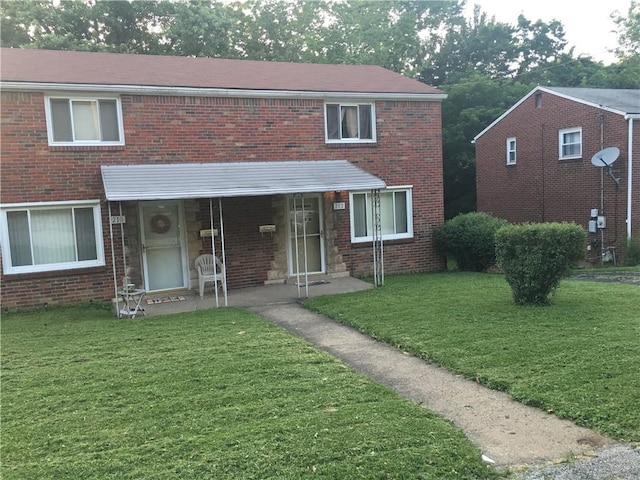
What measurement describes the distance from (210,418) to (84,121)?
8661 mm

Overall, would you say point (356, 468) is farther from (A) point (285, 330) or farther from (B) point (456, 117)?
(B) point (456, 117)

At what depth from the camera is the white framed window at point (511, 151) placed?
22.1m

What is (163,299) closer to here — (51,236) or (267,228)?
(51,236)

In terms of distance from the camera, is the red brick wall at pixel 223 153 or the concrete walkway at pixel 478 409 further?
the red brick wall at pixel 223 153

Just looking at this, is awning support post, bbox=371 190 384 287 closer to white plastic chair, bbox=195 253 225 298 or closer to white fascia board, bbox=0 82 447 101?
white fascia board, bbox=0 82 447 101

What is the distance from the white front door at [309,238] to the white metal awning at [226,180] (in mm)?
1073

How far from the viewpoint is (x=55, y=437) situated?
14.6 feet

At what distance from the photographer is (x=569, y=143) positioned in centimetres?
1936

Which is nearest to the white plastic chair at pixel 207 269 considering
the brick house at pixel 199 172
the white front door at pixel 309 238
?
the brick house at pixel 199 172

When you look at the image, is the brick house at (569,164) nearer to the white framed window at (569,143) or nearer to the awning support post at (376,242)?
the white framed window at (569,143)

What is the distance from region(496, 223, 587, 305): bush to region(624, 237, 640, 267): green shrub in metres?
9.28

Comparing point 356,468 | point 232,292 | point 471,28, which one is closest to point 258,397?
point 356,468

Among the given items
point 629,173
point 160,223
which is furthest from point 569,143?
point 160,223

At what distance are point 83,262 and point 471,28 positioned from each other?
109 feet
